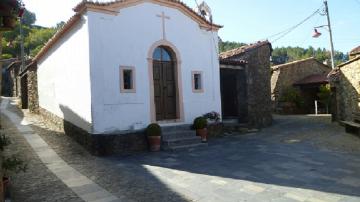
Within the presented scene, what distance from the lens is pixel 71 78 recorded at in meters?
11.7

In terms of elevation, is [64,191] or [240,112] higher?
[240,112]

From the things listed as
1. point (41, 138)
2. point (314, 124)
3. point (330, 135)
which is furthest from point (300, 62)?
point (41, 138)

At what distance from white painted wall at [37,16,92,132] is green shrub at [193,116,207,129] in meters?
3.83

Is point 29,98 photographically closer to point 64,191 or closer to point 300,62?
point 64,191

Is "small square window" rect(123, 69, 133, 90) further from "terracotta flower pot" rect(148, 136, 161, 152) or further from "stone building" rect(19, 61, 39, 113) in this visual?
"stone building" rect(19, 61, 39, 113)

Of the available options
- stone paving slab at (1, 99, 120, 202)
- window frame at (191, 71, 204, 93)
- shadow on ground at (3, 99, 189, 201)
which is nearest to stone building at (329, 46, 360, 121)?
window frame at (191, 71, 204, 93)

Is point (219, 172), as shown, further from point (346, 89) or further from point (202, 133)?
point (346, 89)

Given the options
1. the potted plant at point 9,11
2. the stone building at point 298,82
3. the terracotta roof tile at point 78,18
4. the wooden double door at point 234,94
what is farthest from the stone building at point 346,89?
the potted plant at point 9,11

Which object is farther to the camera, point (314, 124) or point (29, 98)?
point (29, 98)

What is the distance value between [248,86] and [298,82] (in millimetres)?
10787

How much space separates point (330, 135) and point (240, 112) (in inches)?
170

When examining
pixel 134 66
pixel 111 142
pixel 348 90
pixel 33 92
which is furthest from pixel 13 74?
pixel 348 90

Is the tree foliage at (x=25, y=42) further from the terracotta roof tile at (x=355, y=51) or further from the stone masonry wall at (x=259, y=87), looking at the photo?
the terracotta roof tile at (x=355, y=51)

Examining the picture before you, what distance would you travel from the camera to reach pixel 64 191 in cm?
646
